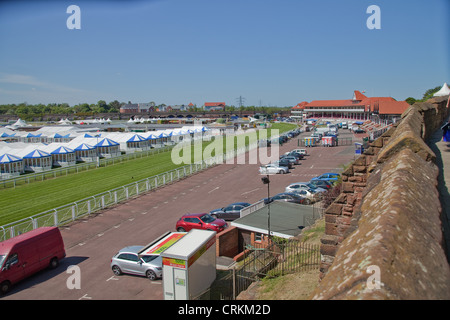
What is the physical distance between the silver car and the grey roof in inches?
158

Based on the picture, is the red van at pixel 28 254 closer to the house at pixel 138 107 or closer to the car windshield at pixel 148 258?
the car windshield at pixel 148 258

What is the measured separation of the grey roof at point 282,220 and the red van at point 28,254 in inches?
277

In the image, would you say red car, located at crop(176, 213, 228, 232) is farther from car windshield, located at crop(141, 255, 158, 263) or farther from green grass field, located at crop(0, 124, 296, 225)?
green grass field, located at crop(0, 124, 296, 225)

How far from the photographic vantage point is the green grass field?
68.0ft

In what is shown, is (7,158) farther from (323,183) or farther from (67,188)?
(323,183)

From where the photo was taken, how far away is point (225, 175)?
97.8ft

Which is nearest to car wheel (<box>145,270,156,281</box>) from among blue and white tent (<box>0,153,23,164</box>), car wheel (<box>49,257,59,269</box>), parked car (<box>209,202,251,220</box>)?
car wheel (<box>49,257,59,269</box>)
